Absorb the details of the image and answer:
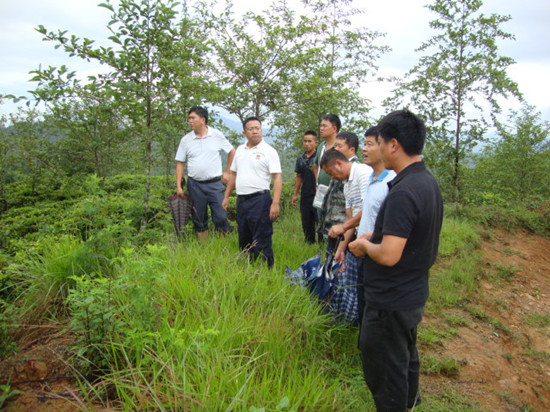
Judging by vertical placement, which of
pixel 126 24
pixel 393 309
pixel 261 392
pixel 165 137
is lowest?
pixel 261 392

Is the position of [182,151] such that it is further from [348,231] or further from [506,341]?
[506,341]

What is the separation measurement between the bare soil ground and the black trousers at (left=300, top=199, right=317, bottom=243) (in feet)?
6.76

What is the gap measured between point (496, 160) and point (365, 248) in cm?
988

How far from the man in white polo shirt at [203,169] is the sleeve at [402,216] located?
3.40 metres

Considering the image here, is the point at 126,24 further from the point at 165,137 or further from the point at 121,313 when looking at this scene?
the point at 121,313

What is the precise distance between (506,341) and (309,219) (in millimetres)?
2848

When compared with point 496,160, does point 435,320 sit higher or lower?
lower

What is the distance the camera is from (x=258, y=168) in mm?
4336

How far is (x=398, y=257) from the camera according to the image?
1919 millimetres

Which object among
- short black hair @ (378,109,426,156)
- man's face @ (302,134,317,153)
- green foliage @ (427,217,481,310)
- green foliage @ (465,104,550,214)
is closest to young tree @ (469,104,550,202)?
green foliage @ (465,104,550,214)

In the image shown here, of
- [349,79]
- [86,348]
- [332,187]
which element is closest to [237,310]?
[86,348]

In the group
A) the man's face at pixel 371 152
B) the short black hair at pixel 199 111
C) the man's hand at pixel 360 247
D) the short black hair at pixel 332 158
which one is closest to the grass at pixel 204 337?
the man's hand at pixel 360 247

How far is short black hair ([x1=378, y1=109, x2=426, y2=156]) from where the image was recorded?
198cm

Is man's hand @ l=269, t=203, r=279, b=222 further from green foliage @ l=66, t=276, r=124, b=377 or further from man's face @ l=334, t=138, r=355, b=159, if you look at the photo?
green foliage @ l=66, t=276, r=124, b=377
